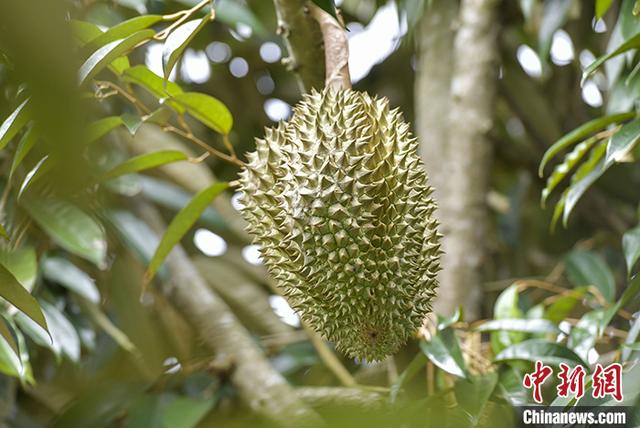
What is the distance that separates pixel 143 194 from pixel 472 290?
90 centimetres

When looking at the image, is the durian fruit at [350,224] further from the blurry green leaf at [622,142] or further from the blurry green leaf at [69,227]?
the blurry green leaf at [69,227]

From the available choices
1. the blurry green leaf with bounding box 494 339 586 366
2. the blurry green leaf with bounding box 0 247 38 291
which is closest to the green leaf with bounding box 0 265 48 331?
the blurry green leaf with bounding box 0 247 38 291

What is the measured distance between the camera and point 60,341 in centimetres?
151

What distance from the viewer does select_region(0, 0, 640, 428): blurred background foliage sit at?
3.03 feet

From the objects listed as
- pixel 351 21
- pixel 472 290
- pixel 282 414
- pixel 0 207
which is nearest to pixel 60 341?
pixel 0 207

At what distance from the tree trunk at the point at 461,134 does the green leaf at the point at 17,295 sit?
34.2 inches

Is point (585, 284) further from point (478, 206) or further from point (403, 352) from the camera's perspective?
point (403, 352)

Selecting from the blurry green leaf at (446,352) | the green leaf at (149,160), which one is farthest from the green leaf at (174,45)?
the blurry green leaf at (446,352)

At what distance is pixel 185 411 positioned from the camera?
1.56m

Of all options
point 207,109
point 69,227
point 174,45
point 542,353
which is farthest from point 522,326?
point 69,227

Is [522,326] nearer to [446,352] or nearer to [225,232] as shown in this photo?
[446,352]

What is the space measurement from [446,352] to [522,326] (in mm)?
201

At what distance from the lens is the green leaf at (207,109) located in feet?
3.62

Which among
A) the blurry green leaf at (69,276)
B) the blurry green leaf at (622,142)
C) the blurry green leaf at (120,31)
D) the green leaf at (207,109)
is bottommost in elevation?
the blurry green leaf at (69,276)
